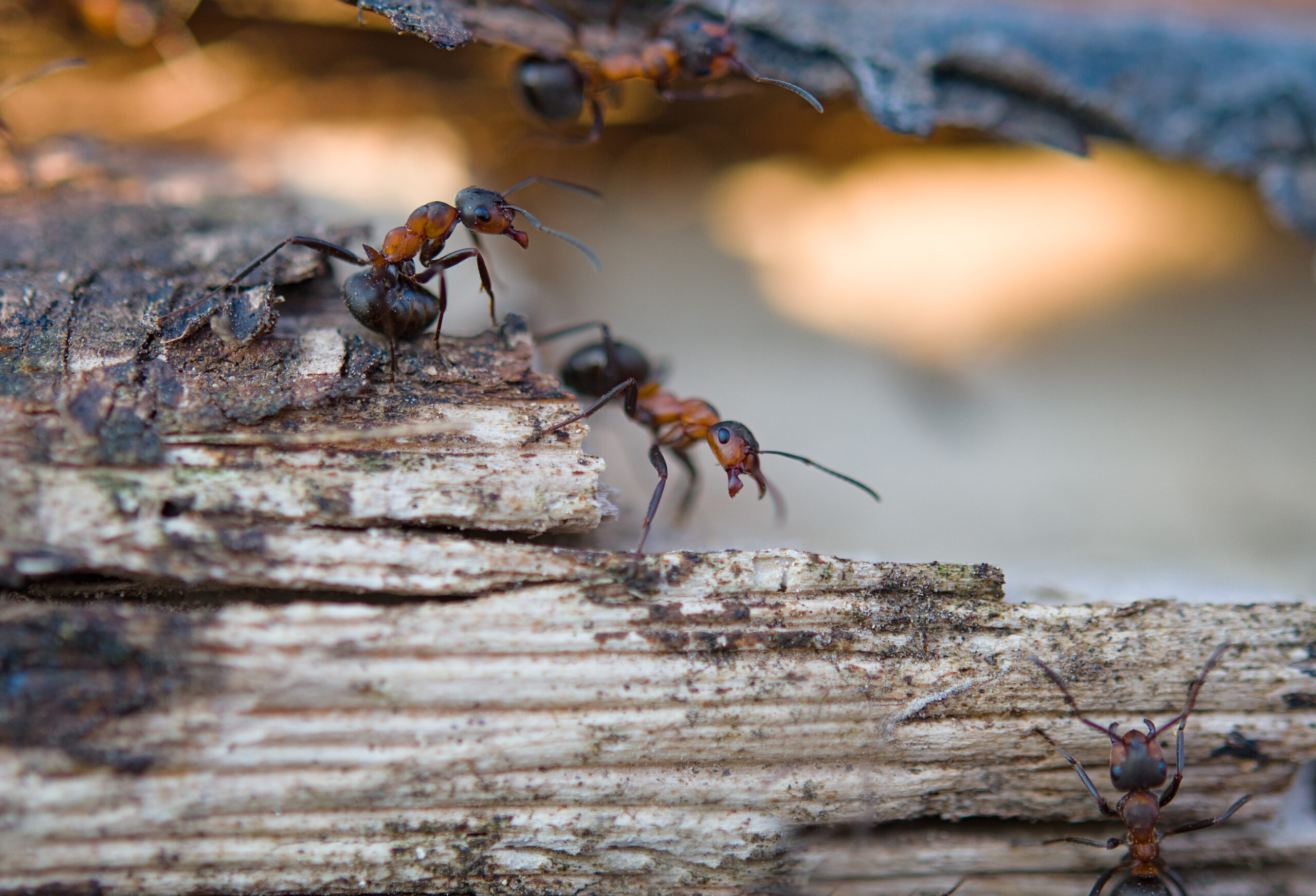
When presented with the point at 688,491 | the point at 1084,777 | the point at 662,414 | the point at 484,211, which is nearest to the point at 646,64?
the point at 484,211

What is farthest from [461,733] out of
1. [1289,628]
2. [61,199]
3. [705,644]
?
[61,199]

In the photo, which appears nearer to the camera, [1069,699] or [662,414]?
[1069,699]

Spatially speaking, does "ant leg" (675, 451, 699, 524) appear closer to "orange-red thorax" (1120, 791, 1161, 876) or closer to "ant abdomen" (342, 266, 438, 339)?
"ant abdomen" (342, 266, 438, 339)

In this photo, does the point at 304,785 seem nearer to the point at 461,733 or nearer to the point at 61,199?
the point at 461,733

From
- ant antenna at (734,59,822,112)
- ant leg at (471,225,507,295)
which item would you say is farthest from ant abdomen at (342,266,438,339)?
ant antenna at (734,59,822,112)

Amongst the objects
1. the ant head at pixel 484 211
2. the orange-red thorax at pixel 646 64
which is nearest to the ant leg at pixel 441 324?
the ant head at pixel 484 211

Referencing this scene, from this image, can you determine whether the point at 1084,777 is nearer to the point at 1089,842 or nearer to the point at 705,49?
the point at 1089,842
